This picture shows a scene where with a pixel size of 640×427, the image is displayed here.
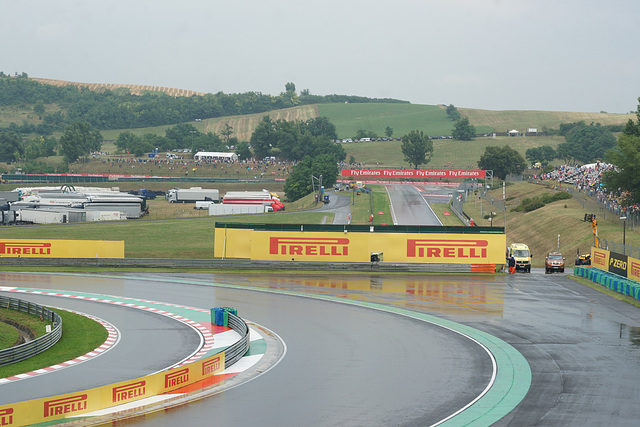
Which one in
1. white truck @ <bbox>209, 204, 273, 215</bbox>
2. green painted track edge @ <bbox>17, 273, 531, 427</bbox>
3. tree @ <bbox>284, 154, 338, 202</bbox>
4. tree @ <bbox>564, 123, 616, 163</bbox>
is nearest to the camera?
green painted track edge @ <bbox>17, 273, 531, 427</bbox>

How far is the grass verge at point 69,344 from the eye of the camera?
2248cm

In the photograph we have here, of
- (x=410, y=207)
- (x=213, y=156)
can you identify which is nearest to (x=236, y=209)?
(x=410, y=207)

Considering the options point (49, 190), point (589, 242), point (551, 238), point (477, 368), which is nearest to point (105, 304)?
point (477, 368)

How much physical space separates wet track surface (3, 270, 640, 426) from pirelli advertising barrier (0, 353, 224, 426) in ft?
4.72

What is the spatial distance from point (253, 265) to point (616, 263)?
27697 millimetres

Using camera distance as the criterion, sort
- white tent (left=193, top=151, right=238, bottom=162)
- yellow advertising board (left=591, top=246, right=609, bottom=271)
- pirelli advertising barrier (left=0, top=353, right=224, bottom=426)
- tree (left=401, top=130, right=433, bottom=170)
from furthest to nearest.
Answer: white tent (left=193, top=151, right=238, bottom=162)
tree (left=401, top=130, right=433, bottom=170)
yellow advertising board (left=591, top=246, right=609, bottom=271)
pirelli advertising barrier (left=0, top=353, right=224, bottom=426)

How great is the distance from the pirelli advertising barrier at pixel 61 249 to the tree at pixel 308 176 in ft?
256

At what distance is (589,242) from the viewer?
61438mm

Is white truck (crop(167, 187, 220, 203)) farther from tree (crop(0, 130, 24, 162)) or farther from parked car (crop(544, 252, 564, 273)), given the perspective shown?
tree (crop(0, 130, 24, 162))

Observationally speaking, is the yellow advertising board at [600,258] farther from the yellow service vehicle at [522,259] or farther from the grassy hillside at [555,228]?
the grassy hillside at [555,228]

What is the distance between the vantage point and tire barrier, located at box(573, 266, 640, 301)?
39.3 m

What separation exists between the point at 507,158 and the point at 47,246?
357 ft

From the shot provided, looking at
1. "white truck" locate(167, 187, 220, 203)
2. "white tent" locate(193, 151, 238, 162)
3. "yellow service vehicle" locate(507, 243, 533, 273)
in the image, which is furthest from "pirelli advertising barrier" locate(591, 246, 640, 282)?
"white tent" locate(193, 151, 238, 162)

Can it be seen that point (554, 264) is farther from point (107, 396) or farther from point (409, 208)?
point (409, 208)
